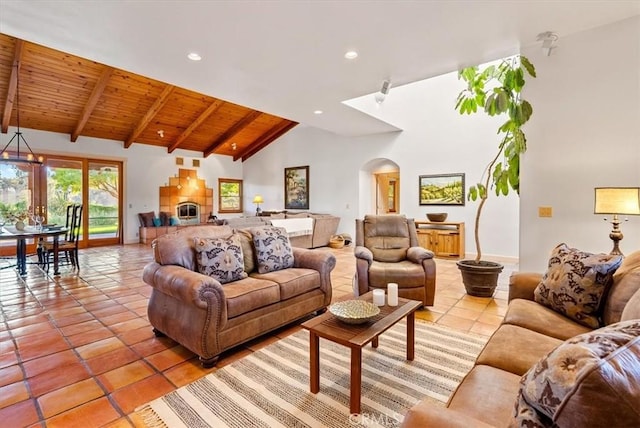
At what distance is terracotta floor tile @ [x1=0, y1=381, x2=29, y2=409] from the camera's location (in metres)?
1.88

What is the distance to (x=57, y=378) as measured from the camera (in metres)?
2.12

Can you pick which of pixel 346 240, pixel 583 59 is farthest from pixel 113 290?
pixel 583 59

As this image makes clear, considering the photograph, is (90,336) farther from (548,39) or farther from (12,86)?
(12,86)

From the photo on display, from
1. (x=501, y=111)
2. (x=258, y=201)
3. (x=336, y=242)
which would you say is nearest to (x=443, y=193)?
(x=336, y=242)

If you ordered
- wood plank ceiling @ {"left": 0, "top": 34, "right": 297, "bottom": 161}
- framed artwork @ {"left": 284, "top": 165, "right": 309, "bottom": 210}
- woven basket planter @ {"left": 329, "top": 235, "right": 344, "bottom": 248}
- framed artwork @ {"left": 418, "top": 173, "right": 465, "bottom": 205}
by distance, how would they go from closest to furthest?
wood plank ceiling @ {"left": 0, "top": 34, "right": 297, "bottom": 161}
framed artwork @ {"left": 418, "top": 173, "right": 465, "bottom": 205}
woven basket planter @ {"left": 329, "top": 235, "right": 344, "bottom": 248}
framed artwork @ {"left": 284, "top": 165, "right": 309, "bottom": 210}

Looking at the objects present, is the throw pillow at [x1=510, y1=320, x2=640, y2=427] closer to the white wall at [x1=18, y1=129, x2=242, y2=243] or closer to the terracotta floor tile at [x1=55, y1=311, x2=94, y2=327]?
the terracotta floor tile at [x1=55, y1=311, x2=94, y2=327]

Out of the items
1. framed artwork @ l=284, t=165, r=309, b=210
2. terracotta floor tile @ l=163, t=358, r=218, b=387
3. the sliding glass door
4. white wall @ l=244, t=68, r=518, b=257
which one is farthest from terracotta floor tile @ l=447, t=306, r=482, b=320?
the sliding glass door

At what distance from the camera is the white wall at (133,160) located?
7.20 m

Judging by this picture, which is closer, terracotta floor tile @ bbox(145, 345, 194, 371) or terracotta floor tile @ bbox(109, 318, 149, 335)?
terracotta floor tile @ bbox(145, 345, 194, 371)

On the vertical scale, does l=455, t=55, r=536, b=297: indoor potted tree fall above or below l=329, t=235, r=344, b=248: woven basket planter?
above

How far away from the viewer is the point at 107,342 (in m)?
2.64

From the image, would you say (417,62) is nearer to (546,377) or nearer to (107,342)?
(546,377)

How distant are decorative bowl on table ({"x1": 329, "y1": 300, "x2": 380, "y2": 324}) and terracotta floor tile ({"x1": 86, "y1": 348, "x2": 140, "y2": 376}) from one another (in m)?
1.67

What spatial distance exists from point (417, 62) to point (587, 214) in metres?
2.39
